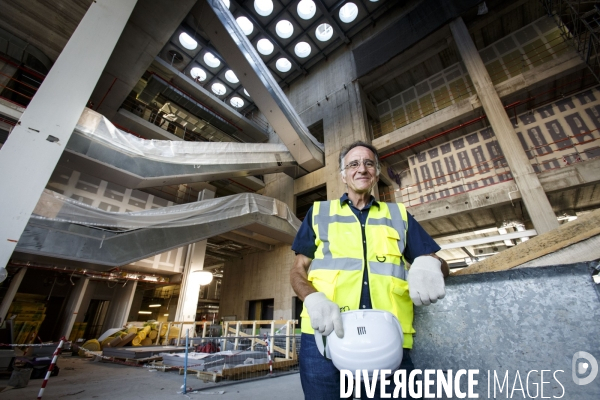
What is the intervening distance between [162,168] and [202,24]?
17.0ft

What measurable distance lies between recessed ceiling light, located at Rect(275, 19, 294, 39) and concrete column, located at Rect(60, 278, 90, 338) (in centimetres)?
1526

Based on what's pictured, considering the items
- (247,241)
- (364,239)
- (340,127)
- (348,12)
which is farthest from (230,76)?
(364,239)

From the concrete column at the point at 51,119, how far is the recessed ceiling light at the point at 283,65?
995 centimetres

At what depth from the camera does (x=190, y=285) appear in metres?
11.3

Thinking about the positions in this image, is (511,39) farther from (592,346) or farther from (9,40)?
(9,40)

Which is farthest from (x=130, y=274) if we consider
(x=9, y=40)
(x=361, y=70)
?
(x=361, y=70)

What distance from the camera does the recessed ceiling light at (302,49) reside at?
14.2 m

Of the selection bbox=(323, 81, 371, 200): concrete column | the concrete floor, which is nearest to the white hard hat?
the concrete floor

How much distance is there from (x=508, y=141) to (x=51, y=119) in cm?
1214

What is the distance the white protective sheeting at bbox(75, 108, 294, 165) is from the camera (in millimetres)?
5861

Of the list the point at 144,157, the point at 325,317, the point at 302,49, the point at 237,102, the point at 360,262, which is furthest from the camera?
the point at 237,102

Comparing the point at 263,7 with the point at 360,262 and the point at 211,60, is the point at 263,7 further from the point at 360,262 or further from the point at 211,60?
the point at 360,262

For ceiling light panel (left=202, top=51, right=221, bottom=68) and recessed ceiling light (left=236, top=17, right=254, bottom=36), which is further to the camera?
ceiling light panel (left=202, top=51, right=221, bottom=68)

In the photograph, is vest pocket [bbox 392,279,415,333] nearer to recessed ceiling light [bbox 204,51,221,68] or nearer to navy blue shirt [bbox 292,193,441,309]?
navy blue shirt [bbox 292,193,441,309]
